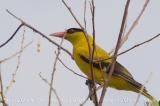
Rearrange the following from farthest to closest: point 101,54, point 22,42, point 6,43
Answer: point 101,54 → point 22,42 → point 6,43

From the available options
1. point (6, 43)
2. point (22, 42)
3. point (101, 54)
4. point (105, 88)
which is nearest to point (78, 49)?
point (101, 54)

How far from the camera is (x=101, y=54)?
5727 millimetres

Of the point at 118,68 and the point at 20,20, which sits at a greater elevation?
the point at 118,68

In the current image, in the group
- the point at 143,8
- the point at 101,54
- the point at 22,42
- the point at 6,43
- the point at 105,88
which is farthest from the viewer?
the point at 101,54

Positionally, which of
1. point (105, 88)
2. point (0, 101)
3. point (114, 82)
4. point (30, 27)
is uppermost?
point (114, 82)

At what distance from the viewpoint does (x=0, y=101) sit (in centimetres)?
293

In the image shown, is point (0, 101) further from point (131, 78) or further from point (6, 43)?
point (131, 78)

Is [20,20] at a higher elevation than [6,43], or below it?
higher

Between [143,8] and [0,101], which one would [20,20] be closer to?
[0,101]

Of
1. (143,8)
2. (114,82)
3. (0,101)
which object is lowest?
(0,101)

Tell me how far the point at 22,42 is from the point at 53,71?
58 cm

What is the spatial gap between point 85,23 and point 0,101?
0.73 meters

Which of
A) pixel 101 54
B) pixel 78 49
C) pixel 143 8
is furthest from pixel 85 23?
pixel 78 49

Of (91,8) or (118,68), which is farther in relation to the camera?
(118,68)
